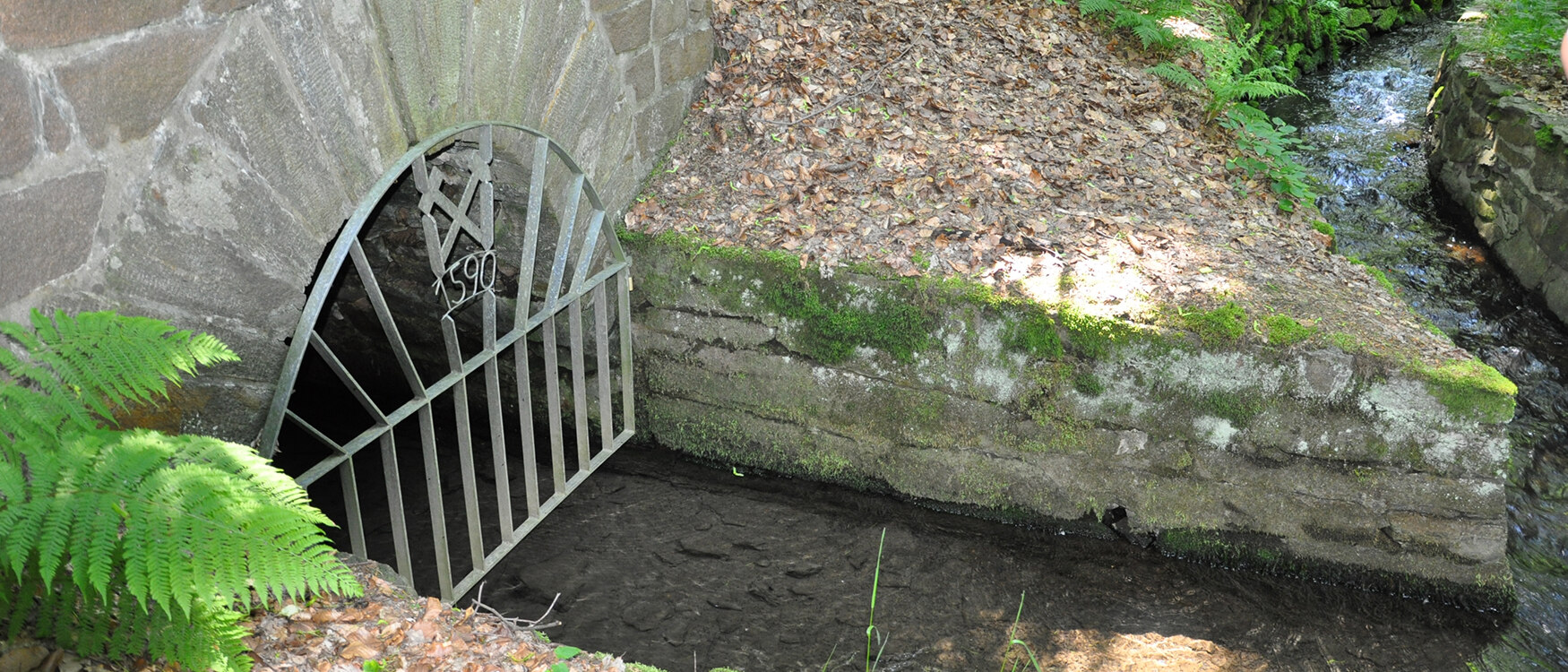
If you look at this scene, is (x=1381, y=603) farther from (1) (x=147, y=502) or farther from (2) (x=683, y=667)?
(1) (x=147, y=502)

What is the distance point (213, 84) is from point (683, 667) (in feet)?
7.96

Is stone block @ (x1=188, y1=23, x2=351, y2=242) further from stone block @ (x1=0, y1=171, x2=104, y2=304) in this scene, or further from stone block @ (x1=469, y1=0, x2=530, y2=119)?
stone block @ (x1=469, y1=0, x2=530, y2=119)

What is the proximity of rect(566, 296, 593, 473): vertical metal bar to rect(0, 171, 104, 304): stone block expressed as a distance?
212cm

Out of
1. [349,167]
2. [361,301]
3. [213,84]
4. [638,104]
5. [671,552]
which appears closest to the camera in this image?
[213,84]

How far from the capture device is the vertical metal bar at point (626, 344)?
15.1ft

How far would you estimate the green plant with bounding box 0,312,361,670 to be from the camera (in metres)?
1.65

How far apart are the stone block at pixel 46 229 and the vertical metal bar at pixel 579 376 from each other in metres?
2.12

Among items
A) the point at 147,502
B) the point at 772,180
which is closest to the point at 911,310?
the point at 772,180

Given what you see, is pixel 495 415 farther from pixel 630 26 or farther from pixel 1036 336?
pixel 1036 336

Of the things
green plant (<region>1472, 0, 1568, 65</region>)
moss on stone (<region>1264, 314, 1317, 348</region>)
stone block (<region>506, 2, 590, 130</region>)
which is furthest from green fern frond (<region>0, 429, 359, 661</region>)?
green plant (<region>1472, 0, 1568, 65</region>)

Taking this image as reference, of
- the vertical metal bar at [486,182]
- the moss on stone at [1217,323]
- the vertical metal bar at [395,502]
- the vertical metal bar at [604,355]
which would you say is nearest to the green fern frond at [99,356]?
the vertical metal bar at [395,502]

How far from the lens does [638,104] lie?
4.70 metres

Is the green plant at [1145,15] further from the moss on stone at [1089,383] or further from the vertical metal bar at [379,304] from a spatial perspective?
the vertical metal bar at [379,304]

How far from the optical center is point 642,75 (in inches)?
183
